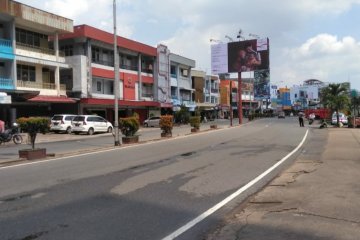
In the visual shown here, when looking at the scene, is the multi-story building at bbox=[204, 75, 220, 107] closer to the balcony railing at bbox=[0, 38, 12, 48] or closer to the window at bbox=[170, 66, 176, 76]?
the window at bbox=[170, 66, 176, 76]

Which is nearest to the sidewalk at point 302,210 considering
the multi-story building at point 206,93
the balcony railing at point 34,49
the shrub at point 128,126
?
the shrub at point 128,126

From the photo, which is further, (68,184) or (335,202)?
(68,184)

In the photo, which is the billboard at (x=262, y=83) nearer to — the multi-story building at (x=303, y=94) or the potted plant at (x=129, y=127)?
the multi-story building at (x=303, y=94)

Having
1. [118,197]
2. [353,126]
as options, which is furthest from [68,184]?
[353,126]

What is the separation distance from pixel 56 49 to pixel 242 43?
2755cm

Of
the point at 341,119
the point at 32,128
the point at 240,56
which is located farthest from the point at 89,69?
the point at 32,128

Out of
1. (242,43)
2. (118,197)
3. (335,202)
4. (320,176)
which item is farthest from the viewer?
(242,43)

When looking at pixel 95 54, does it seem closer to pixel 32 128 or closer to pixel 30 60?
pixel 30 60

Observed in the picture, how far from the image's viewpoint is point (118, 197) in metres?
9.96

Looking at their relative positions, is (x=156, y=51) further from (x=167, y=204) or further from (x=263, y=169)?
(x=167, y=204)

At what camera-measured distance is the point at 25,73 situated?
4384cm

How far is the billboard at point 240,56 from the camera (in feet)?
211

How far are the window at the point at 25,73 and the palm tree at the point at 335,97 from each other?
29.8 m

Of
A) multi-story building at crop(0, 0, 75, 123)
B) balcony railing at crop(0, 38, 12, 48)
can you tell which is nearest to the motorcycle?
multi-story building at crop(0, 0, 75, 123)
